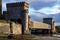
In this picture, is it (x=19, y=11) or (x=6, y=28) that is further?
(x=19, y=11)

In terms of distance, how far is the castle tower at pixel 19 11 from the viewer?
265ft

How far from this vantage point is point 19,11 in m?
83.2

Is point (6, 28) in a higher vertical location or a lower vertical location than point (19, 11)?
lower

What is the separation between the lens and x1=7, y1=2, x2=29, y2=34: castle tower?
3179 inches

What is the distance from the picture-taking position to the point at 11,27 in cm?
7006

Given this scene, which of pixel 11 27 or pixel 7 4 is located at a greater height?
pixel 7 4

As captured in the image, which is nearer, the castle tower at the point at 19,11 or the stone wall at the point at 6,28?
the stone wall at the point at 6,28

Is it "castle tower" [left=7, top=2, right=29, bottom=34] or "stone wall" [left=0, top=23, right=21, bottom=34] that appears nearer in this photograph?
"stone wall" [left=0, top=23, right=21, bottom=34]

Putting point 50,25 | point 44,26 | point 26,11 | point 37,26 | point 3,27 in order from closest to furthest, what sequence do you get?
point 3,27 < point 26,11 < point 37,26 < point 44,26 < point 50,25

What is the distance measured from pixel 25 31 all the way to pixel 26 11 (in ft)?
25.4

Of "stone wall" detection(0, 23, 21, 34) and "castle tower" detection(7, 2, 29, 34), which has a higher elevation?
"castle tower" detection(7, 2, 29, 34)

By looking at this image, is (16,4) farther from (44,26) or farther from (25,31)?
(44,26)

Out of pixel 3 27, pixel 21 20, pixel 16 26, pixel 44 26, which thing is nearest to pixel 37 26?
pixel 44 26

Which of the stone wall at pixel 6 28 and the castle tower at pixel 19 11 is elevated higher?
the castle tower at pixel 19 11
